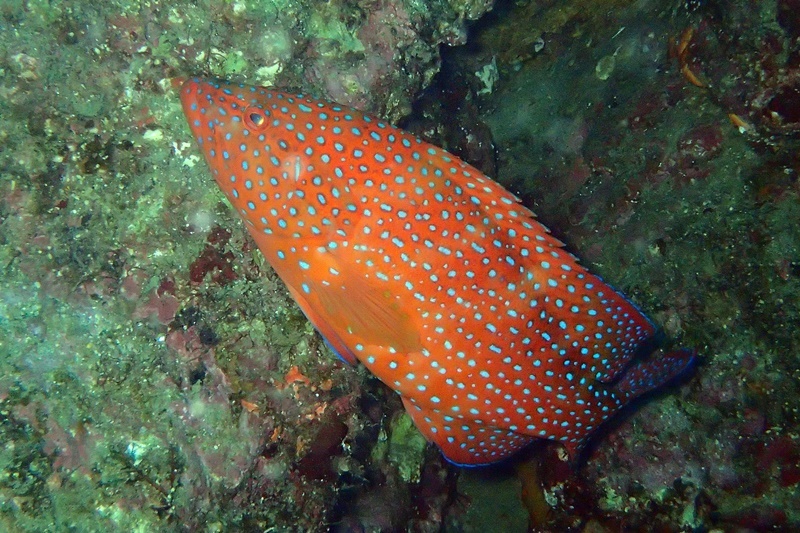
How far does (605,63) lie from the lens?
682 centimetres

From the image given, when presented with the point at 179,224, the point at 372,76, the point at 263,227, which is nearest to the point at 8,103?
the point at 179,224

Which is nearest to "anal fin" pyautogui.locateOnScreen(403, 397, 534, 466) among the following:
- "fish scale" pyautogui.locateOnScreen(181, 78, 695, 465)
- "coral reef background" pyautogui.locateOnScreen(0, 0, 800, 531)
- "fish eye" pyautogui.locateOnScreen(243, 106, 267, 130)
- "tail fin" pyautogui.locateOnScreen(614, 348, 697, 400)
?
"fish scale" pyautogui.locateOnScreen(181, 78, 695, 465)

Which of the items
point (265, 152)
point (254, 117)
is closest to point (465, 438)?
point (265, 152)

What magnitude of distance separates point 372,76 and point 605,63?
180 inches

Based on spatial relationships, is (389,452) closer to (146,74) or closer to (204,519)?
(204,519)

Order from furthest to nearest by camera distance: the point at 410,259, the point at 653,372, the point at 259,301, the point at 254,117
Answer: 1. the point at 653,372
2. the point at 259,301
3. the point at 410,259
4. the point at 254,117

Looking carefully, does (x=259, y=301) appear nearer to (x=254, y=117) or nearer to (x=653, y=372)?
(x=254, y=117)

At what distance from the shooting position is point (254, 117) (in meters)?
3.26

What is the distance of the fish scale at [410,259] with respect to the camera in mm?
3324

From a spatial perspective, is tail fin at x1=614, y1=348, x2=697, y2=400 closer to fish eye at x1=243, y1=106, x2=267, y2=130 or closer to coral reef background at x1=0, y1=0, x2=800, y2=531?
coral reef background at x1=0, y1=0, x2=800, y2=531

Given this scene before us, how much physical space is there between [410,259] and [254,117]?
5.01ft

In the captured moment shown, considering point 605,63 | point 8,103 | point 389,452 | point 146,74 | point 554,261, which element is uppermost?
point 605,63

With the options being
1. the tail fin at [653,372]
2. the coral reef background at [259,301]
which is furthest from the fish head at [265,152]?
the tail fin at [653,372]

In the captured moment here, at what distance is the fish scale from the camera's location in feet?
10.9
